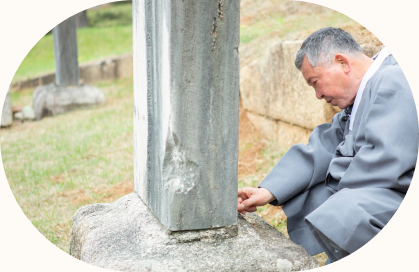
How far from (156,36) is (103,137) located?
4.20m

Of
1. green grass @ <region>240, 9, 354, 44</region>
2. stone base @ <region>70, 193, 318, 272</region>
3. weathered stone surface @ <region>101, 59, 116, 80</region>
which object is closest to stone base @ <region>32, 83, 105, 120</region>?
weathered stone surface @ <region>101, 59, 116, 80</region>

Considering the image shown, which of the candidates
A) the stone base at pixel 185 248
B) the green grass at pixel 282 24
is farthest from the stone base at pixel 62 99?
the stone base at pixel 185 248

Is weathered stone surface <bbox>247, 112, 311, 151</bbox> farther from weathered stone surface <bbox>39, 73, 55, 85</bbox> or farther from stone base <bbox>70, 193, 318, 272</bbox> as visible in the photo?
weathered stone surface <bbox>39, 73, 55, 85</bbox>

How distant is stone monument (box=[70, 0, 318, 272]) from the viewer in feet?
5.82

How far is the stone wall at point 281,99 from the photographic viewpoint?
4.41 meters

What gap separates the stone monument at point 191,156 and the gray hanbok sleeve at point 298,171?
0.34 m

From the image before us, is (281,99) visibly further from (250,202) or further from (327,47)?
(250,202)

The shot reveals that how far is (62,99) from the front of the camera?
7.76m

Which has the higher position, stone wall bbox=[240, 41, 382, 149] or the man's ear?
the man's ear

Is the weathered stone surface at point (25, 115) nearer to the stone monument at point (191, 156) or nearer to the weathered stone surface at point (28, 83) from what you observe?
the weathered stone surface at point (28, 83)

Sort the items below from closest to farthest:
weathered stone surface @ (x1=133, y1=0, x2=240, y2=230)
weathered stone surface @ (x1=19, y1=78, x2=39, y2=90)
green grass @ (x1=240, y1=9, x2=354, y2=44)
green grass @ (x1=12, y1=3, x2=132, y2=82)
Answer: weathered stone surface @ (x1=133, y1=0, x2=240, y2=230) → green grass @ (x1=240, y1=9, x2=354, y2=44) → weathered stone surface @ (x1=19, y1=78, x2=39, y2=90) → green grass @ (x1=12, y1=3, x2=132, y2=82)

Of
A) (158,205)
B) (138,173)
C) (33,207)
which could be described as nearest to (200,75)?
(158,205)

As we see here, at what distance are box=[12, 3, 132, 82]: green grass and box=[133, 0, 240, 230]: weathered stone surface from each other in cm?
1009

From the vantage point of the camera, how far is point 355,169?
2.02m
